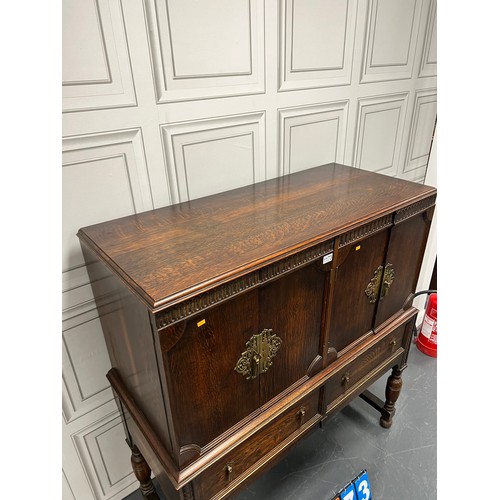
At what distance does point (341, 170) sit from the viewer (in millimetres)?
1113

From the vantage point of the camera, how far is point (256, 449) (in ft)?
2.69

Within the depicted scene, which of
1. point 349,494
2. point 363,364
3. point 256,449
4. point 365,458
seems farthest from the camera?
point 365,458

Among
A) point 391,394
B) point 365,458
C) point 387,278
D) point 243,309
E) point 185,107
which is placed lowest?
point 365,458

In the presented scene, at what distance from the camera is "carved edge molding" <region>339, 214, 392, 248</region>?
0.75 meters

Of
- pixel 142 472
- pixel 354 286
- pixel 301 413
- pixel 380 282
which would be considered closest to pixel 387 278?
pixel 380 282

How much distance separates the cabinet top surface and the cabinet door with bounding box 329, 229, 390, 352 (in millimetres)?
81

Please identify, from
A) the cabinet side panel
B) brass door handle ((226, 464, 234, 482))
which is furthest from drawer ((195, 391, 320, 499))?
the cabinet side panel

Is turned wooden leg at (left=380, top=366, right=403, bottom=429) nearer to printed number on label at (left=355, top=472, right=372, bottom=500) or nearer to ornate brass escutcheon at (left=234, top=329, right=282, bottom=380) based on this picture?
printed number on label at (left=355, top=472, right=372, bottom=500)

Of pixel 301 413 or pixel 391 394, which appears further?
pixel 391 394

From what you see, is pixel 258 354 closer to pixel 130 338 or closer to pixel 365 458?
pixel 130 338

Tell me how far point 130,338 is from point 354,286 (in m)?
0.52

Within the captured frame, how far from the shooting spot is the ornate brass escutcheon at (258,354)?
692 millimetres

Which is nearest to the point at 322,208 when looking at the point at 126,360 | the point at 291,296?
the point at 291,296

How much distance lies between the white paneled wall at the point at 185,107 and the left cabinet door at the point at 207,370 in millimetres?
368
